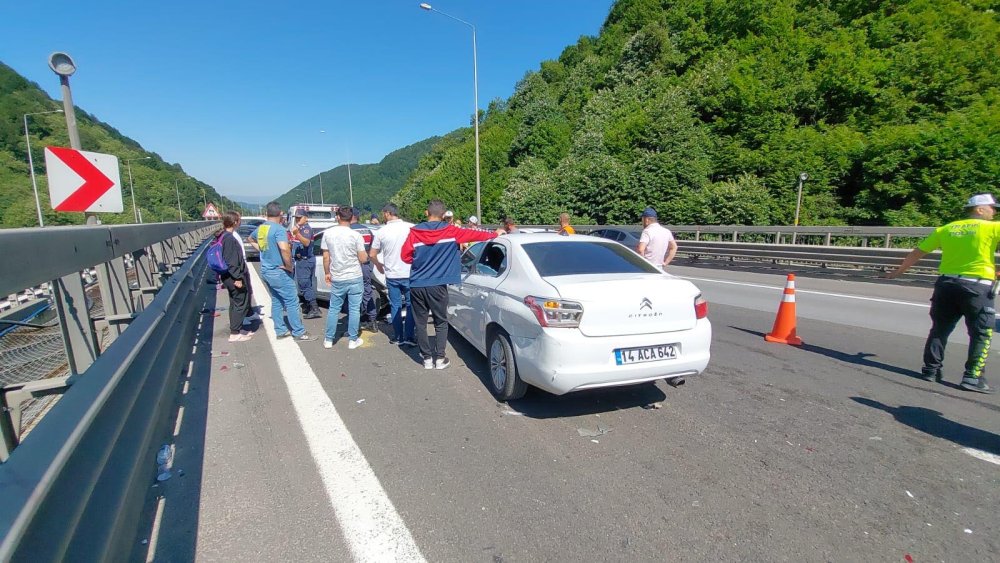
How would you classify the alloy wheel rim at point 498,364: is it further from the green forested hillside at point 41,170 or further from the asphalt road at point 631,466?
the green forested hillside at point 41,170

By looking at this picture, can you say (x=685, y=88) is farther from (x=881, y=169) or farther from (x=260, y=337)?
(x=260, y=337)

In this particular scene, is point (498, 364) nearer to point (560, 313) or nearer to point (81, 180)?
point (560, 313)

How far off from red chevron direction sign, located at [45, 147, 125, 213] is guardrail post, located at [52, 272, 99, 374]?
5069 millimetres

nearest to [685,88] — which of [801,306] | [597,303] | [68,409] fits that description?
[801,306]

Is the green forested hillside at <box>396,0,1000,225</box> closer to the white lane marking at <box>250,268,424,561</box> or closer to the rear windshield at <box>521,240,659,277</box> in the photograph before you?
the rear windshield at <box>521,240,659,277</box>

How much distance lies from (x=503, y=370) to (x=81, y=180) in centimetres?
716

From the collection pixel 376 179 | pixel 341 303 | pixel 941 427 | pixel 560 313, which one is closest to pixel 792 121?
pixel 941 427

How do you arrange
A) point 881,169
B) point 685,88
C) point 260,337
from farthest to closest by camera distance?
point 685,88 → point 881,169 → point 260,337

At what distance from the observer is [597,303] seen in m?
3.62

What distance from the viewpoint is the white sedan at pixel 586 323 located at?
11.8 ft

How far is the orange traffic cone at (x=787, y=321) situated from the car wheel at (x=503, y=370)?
13.2 feet

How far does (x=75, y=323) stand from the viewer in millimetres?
2867

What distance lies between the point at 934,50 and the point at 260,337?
104 ft

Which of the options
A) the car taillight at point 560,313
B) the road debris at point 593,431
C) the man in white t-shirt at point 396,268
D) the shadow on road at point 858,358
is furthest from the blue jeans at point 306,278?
the shadow on road at point 858,358
